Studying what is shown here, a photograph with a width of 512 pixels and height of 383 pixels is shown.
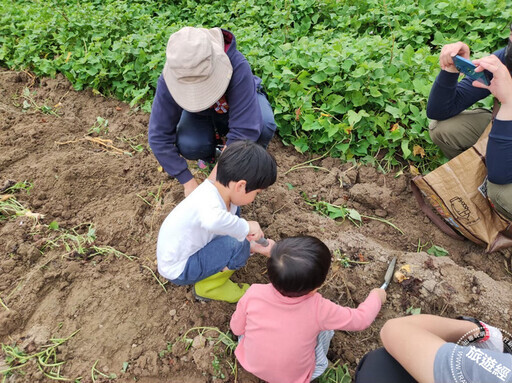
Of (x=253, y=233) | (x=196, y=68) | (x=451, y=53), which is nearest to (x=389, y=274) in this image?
(x=253, y=233)

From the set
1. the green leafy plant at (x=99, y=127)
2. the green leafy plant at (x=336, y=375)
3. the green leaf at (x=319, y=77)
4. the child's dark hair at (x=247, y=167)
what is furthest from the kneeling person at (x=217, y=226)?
the green leafy plant at (x=99, y=127)

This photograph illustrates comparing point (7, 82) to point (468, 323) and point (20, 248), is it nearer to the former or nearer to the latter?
point (20, 248)

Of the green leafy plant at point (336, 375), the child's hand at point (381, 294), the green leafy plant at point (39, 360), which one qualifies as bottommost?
the green leafy plant at point (336, 375)

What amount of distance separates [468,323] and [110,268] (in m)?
1.88

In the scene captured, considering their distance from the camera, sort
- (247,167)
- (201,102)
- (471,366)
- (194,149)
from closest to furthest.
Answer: (471,366), (247,167), (201,102), (194,149)

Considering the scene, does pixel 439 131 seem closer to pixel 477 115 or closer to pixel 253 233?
pixel 477 115

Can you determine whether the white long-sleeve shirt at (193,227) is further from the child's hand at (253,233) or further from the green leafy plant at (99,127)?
the green leafy plant at (99,127)

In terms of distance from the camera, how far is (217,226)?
182cm

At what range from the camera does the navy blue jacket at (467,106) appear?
6.49 ft

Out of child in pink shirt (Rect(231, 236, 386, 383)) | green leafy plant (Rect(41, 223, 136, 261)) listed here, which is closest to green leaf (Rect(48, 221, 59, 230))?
green leafy plant (Rect(41, 223, 136, 261))

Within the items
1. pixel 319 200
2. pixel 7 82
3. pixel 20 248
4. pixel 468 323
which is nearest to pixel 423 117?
pixel 319 200

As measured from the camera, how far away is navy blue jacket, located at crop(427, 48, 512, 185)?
198 centimetres

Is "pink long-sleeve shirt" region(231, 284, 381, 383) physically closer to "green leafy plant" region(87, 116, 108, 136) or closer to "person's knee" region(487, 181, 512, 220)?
"person's knee" region(487, 181, 512, 220)

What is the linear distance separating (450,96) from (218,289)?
5.59 ft
